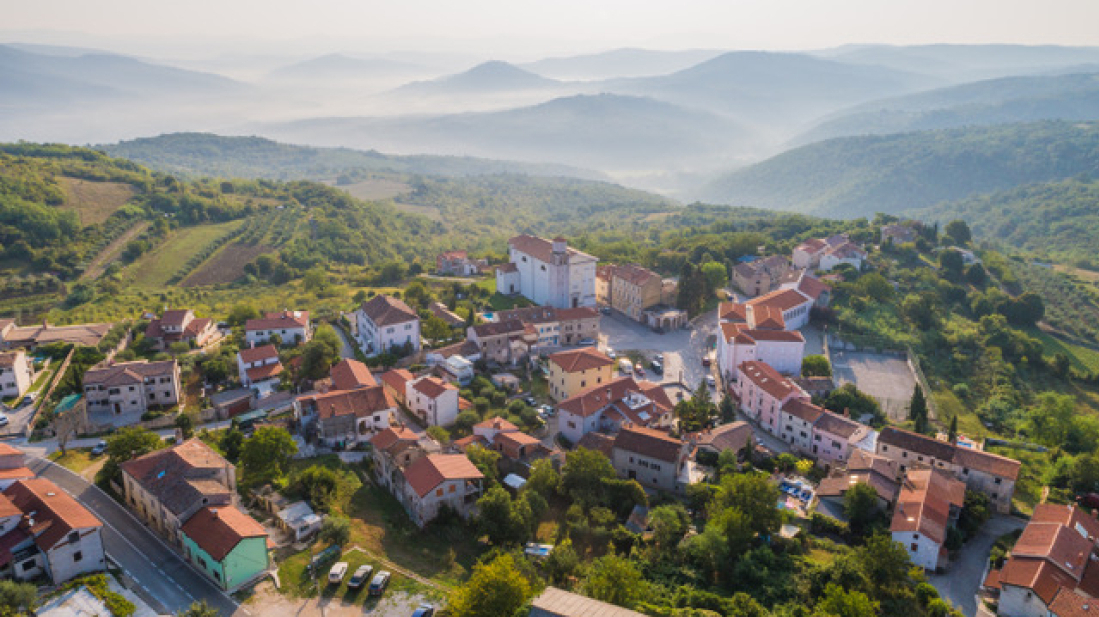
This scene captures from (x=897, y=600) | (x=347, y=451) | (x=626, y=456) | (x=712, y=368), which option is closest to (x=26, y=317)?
(x=347, y=451)

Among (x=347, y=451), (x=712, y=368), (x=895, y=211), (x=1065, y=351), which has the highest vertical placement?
(x=347, y=451)

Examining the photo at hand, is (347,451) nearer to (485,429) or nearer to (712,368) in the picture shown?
(485,429)

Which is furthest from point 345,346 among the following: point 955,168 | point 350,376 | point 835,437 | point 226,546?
point 955,168

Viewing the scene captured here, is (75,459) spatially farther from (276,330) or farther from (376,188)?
(376,188)

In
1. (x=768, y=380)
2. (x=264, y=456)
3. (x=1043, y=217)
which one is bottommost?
(x=1043, y=217)

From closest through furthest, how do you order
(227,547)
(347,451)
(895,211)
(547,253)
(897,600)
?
1. (227,547)
2. (897,600)
3. (347,451)
4. (547,253)
5. (895,211)

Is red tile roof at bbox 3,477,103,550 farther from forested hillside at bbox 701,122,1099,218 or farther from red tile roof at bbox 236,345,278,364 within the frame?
forested hillside at bbox 701,122,1099,218
